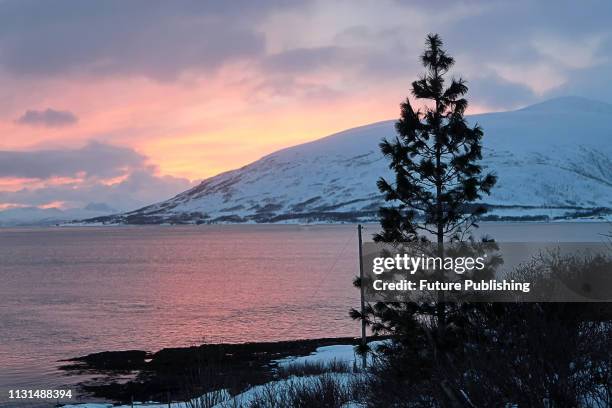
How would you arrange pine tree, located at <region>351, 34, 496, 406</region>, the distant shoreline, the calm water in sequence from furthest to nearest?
Answer: the calm water
the distant shoreline
pine tree, located at <region>351, 34, 496, 406</region>

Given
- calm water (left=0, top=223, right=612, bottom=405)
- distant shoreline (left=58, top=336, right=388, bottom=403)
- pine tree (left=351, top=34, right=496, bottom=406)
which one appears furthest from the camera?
calm water (left=0, top=223, right=612, bottom=405)

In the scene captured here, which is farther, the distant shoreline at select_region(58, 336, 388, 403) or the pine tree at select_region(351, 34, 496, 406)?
the distant shoreline at select_region(58, 336, 388, 403)

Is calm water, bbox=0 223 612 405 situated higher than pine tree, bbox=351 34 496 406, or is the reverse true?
pine tree, bbox=351 34 496 406

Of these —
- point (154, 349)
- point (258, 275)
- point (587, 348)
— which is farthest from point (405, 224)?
point (258, 275)

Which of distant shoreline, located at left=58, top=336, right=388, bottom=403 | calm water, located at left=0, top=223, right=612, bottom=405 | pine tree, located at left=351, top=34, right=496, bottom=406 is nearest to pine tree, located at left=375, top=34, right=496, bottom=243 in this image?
pine tree, located at left=351, top=34, right=496, bottom=406

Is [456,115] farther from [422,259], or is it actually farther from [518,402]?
[518,402]

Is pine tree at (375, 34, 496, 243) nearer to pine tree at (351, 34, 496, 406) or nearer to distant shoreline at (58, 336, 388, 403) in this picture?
pine tree at (351, 34, 496, 406)

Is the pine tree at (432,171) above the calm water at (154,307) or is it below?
above

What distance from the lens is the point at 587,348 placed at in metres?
7.59

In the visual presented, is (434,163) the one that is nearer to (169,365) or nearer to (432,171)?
(432,171)

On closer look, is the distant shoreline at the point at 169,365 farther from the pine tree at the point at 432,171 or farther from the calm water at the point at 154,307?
the pine tree at the point at 432,171

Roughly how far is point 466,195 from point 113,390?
20.5 metres

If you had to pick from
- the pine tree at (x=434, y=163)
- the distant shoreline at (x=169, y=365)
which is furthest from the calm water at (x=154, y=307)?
the pine tree at (x=434, y=163)

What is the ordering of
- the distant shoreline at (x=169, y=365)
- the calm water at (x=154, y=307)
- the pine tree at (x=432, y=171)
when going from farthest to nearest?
1. the calm water at (x=154, y=307)
2. the distant shoreline at (x=169, y=365)
3. the pine tree at (x=432, y=171)
